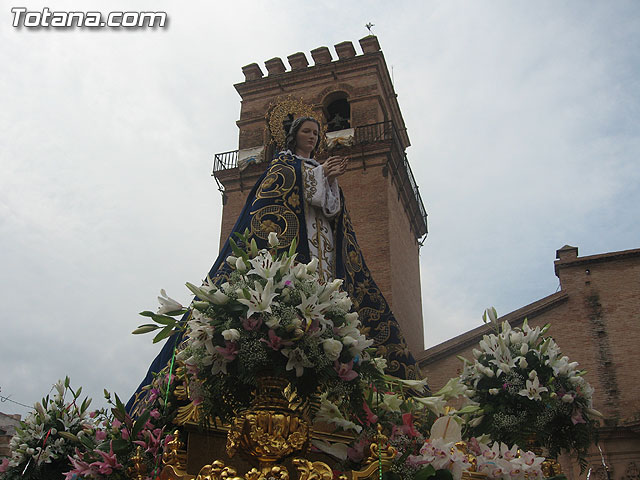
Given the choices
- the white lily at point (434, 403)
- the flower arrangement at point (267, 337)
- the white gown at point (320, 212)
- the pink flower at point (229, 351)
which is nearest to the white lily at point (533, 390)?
the white lily at point (434, 403)

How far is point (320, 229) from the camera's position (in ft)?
15.7

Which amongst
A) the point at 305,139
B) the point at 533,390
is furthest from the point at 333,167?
the point at 533,390

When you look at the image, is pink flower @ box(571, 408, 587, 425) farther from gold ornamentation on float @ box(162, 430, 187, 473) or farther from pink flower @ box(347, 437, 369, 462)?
gold ornamentation on float @ box(162, 430, 187, 473)

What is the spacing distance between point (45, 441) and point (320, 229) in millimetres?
2535

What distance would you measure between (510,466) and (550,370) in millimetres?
1258

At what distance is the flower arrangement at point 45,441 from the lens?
4.43 metres

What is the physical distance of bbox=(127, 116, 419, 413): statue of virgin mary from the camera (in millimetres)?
4434

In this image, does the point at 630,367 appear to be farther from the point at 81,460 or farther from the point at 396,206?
the point at 81,460

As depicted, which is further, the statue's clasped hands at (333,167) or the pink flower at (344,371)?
the statue's clasped hands at (333,167)

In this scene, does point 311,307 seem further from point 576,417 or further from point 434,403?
point 576,417

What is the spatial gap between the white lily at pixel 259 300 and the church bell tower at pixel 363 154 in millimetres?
13148

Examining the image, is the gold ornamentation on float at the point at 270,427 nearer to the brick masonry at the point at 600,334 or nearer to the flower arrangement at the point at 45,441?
the flower arrangement at the point at 45,441

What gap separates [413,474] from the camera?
112 inches

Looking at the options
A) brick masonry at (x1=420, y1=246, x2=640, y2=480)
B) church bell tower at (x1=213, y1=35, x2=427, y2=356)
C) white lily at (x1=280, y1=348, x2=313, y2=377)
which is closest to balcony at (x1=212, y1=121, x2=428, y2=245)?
church bell tower at (x1=213, y1=35, x2=427, y2=356)
